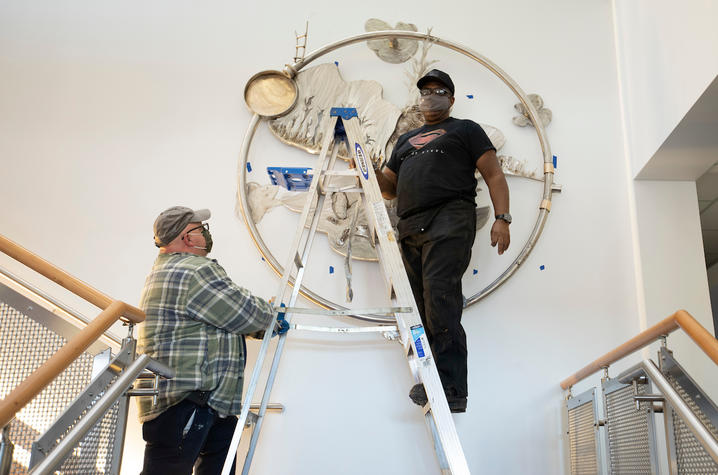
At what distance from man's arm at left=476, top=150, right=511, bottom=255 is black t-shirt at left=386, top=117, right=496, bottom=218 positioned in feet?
0.12

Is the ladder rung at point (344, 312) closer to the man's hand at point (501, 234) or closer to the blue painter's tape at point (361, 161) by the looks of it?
the blue painter's tape at point (361, 161)

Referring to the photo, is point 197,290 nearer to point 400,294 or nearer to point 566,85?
point 400,294

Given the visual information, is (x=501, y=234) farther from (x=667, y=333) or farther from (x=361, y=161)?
(x=667, y=333)

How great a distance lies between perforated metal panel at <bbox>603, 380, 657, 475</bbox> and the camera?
6.35 feet

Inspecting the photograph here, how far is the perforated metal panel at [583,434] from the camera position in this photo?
228 cm

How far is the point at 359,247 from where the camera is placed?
9.45 feet

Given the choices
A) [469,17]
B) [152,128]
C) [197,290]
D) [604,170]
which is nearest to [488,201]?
[604,170]

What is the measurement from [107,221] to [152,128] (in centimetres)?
48

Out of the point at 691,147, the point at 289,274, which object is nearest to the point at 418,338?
the point at 289,274

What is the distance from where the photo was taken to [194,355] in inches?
83.6

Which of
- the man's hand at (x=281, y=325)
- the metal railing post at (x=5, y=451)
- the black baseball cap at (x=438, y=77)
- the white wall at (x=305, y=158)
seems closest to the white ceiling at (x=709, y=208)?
the white wall at (x=305, y=158)

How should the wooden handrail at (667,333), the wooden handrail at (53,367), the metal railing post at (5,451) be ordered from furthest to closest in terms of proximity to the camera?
1. the wooden handrail at (667,333)
2. the metal railing post at (5,451)
3. the wooden handrail at (53,367)

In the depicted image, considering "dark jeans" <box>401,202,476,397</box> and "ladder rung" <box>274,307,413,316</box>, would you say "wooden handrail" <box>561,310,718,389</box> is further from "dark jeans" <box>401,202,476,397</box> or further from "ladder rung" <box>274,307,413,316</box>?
"ladder rung" <box>274,307,413,316</box>

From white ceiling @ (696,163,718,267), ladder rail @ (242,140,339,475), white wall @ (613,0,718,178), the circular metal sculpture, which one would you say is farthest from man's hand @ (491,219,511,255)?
white ceiling @ (696,163,718,267)
